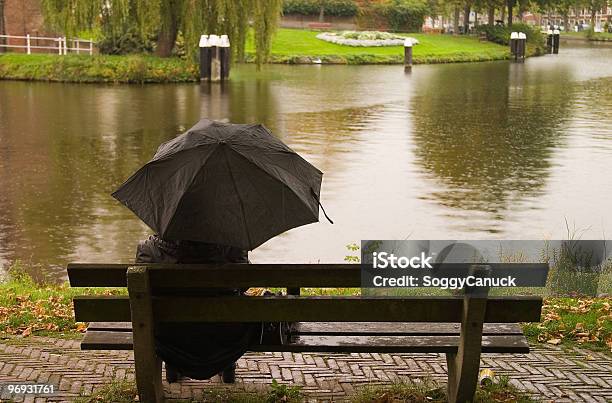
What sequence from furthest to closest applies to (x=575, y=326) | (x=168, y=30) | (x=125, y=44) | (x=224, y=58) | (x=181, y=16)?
1. (x=125, y=44)
2. (x=168, y=30)
3. (x=224, y=58)
4. (x=181, y=16)
5. (x=575, y=326)

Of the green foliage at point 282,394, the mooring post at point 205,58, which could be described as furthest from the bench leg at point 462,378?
the mooring post at point 205,58

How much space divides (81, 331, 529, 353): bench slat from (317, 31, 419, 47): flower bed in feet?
159

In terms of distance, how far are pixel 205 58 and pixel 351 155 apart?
14.8 meters

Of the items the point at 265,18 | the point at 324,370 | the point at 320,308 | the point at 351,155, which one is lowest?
the point at 351,155

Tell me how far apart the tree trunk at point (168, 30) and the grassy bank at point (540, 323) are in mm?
25609

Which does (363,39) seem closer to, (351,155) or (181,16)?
(181,16)

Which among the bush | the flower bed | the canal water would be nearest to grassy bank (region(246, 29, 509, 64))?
the flower bed

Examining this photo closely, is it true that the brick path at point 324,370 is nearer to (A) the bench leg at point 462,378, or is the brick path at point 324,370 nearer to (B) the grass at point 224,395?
(B) the grass at point 224,395

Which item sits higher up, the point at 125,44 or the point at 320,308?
the point at 125,44

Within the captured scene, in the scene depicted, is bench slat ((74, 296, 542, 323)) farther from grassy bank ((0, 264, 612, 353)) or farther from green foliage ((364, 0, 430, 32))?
green foliage ((364, 0, 430, 32))

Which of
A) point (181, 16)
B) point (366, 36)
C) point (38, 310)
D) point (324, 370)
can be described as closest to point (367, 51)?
point (366, 36)

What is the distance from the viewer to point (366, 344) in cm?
470

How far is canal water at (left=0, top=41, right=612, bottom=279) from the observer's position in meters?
12.2

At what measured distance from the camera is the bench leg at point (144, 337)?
4.23 metres
